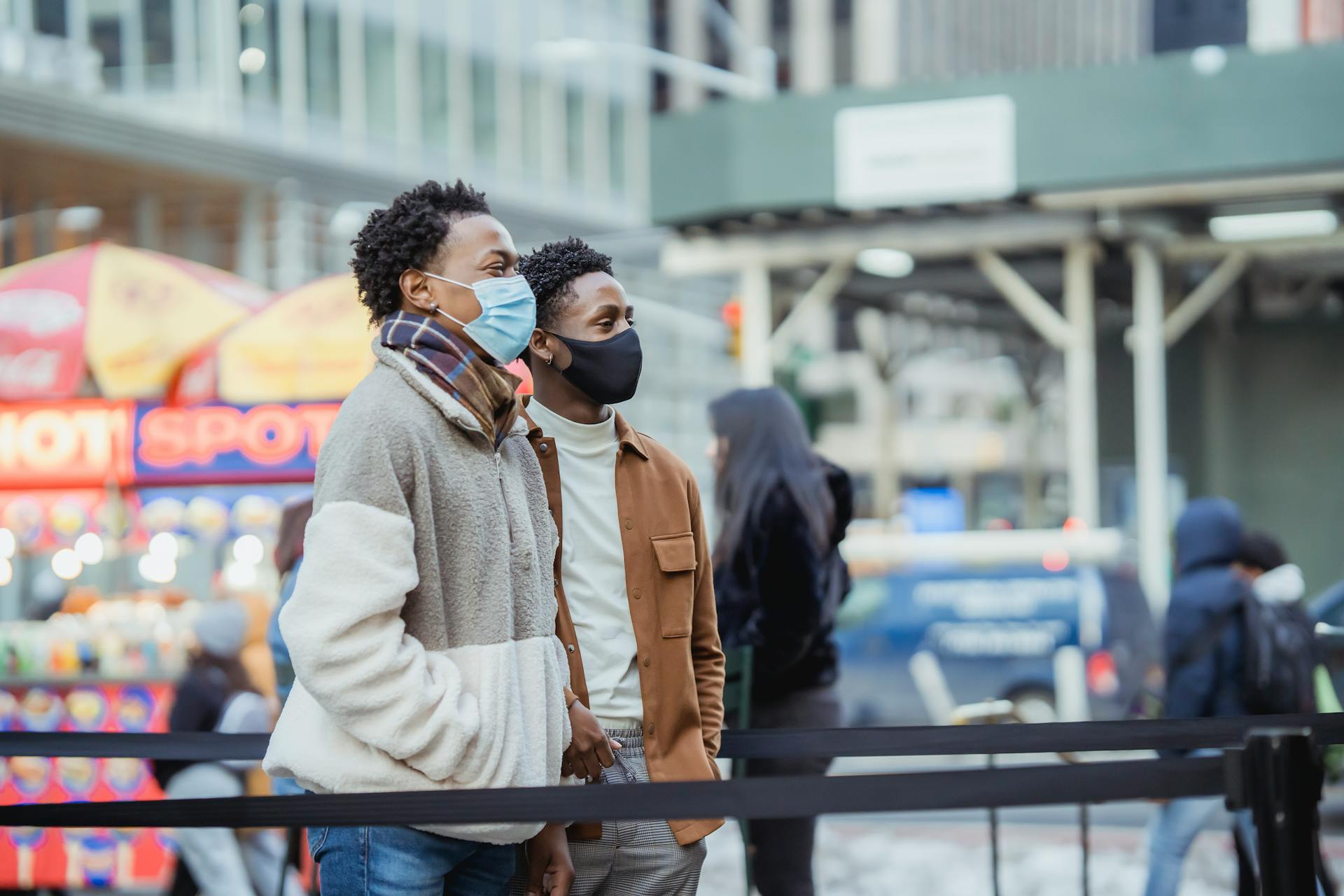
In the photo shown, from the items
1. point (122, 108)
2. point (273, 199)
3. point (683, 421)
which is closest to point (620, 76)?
point (683, 421)

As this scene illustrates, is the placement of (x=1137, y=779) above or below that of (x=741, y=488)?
below

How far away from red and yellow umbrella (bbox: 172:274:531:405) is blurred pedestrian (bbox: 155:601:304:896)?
11.0 feet

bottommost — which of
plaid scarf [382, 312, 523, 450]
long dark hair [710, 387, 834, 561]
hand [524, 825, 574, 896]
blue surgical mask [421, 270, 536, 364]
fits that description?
hand [524, 825, 574, 896]

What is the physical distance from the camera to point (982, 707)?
20.1ft

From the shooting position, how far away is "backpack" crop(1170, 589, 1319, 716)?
608 centimetres

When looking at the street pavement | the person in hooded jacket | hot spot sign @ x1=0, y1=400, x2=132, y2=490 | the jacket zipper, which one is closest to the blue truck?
the street pavement

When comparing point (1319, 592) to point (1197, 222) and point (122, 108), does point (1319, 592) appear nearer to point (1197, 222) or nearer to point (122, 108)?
point (1197, 222)

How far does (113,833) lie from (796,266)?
29.8 ft

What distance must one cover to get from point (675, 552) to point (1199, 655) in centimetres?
357

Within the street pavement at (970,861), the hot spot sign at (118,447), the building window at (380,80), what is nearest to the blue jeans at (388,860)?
the street pavement at (970,861)

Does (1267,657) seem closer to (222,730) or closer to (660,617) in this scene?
(660,617)

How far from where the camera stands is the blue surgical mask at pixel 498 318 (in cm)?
285

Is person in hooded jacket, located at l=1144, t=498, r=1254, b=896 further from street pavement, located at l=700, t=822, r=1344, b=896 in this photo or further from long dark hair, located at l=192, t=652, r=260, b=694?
long dark hair, located at l=192, t=652, r=260, b=694

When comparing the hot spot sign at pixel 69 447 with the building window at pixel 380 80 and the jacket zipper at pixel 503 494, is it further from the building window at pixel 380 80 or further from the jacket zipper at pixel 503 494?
the building window at pixel 380 80
